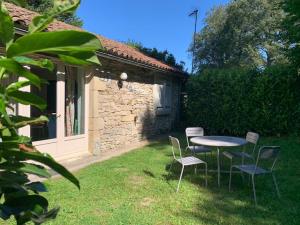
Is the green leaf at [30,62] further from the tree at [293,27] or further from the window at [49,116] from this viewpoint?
the tree at [293,27]

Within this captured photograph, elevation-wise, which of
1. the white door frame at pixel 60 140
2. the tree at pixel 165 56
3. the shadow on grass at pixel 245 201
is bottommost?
the shadow on grass at pixel 245 201

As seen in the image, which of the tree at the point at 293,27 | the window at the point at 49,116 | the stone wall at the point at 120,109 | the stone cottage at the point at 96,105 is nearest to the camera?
the window at the point at 49,116

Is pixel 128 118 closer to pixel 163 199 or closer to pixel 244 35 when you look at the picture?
pixel 163 199

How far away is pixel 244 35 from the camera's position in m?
28.6

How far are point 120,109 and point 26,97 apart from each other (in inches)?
379

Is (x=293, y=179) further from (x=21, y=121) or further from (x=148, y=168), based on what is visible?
(x=21, y=121)

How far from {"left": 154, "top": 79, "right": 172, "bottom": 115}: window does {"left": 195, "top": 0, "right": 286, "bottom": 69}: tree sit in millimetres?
14984

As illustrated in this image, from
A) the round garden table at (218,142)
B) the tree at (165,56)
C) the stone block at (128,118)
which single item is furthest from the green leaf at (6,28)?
the tree at (165,56)

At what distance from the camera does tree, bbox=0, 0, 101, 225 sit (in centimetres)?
86

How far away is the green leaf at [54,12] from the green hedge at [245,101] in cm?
1264

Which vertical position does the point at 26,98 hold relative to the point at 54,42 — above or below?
below

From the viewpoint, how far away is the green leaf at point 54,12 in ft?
2.93

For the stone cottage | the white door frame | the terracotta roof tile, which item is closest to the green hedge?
the stone cottage

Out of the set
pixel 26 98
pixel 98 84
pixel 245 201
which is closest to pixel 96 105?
pixel 98 84
